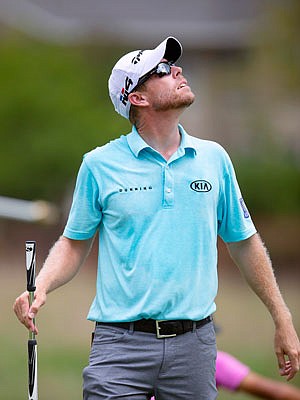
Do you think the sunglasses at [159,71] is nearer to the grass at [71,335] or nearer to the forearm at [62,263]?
the forearm at [62,263]

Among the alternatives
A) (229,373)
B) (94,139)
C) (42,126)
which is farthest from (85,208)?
(42,126)

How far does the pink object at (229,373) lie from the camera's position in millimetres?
7352

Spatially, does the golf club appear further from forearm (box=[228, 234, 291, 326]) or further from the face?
forearm (box=[228, 234, 291, 326])

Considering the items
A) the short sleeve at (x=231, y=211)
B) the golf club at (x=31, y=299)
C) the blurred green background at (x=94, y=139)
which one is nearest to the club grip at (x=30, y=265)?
the golf club at (x=31, y=299)

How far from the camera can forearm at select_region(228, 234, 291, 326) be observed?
535 centimetres

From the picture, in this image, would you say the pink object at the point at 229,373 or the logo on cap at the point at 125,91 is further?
the pink object at the point at 229,373

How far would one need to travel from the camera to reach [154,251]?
5117 mm

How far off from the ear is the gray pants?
0.99 m

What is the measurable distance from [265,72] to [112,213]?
85.4 ft

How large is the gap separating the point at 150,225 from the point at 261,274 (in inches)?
23.9

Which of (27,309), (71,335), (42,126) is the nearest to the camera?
(27,309)

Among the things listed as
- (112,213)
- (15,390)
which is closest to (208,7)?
(15,390)

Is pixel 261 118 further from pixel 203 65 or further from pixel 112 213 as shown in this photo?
pixel 112 213

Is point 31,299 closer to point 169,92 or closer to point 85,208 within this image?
point 85,208
